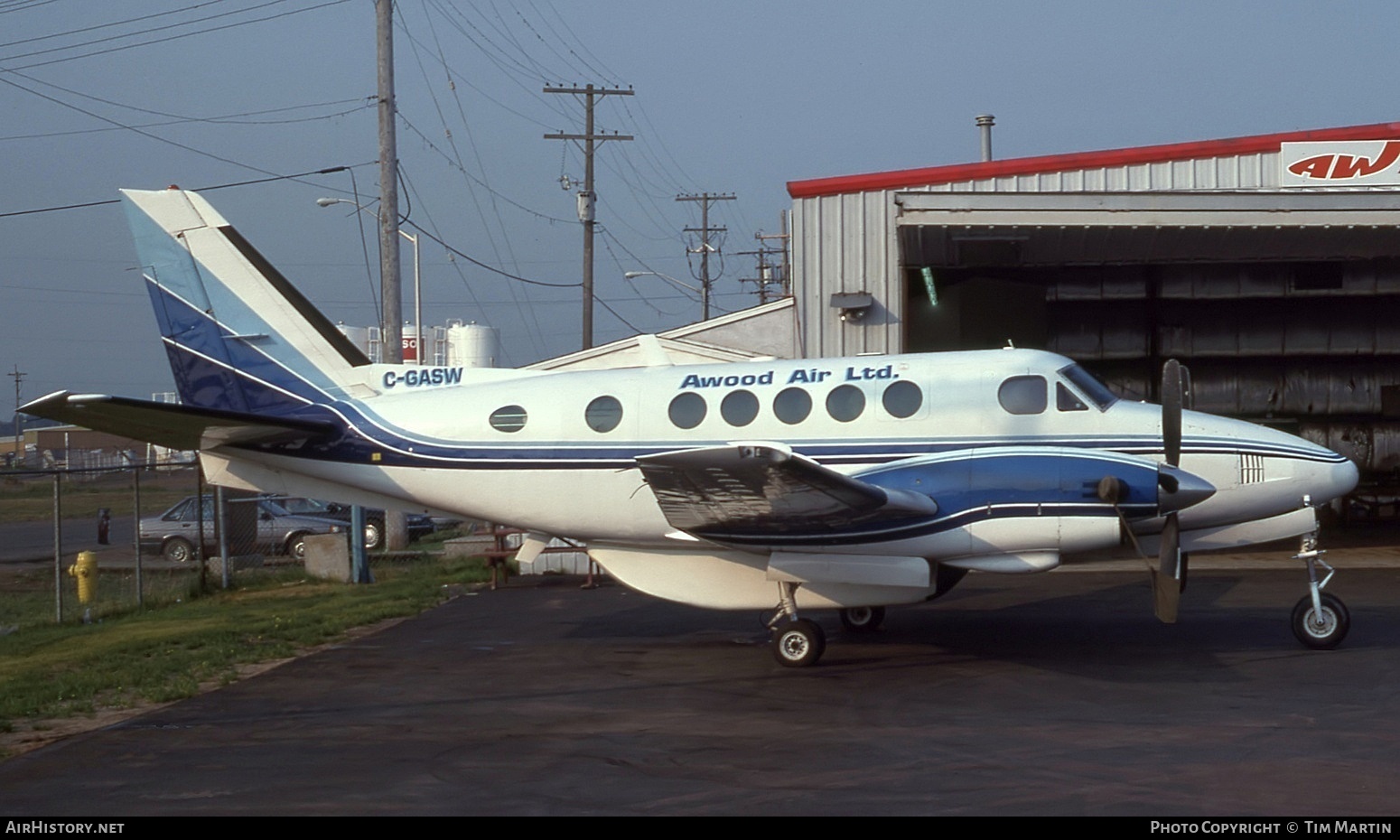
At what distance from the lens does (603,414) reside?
1234cm

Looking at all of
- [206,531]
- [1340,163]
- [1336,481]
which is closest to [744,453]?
[1336,481]

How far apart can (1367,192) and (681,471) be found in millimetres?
12687

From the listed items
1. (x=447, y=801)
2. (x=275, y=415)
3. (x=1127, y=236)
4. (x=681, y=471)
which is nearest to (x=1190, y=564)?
(x=1127, y=236)

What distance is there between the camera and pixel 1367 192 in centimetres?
1773

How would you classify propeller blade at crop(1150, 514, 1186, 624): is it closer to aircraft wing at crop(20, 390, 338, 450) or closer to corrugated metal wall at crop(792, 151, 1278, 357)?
aircraft wing at crop(20, 390, 338, 450)

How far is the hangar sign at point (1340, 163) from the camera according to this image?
62.2ft

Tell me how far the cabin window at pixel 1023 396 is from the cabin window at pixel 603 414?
3.62m

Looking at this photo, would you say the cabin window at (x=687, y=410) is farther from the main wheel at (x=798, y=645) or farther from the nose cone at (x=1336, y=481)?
the nose cone at (x=1336, y=481)

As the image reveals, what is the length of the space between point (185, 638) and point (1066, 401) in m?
9.54

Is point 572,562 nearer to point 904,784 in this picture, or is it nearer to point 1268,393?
point 904,784

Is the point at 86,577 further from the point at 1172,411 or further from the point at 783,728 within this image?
the point at 1172,411

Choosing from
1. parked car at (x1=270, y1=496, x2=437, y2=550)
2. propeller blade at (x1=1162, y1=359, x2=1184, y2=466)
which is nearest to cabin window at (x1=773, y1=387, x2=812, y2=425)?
propeller blade at (x1=1162, y1=359, x2=1184, y2=466)

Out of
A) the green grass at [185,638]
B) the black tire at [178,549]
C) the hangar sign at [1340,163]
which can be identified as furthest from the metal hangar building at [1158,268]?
the black tire at [178,549]

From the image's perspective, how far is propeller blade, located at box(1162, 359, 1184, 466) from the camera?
10719 millimetres
